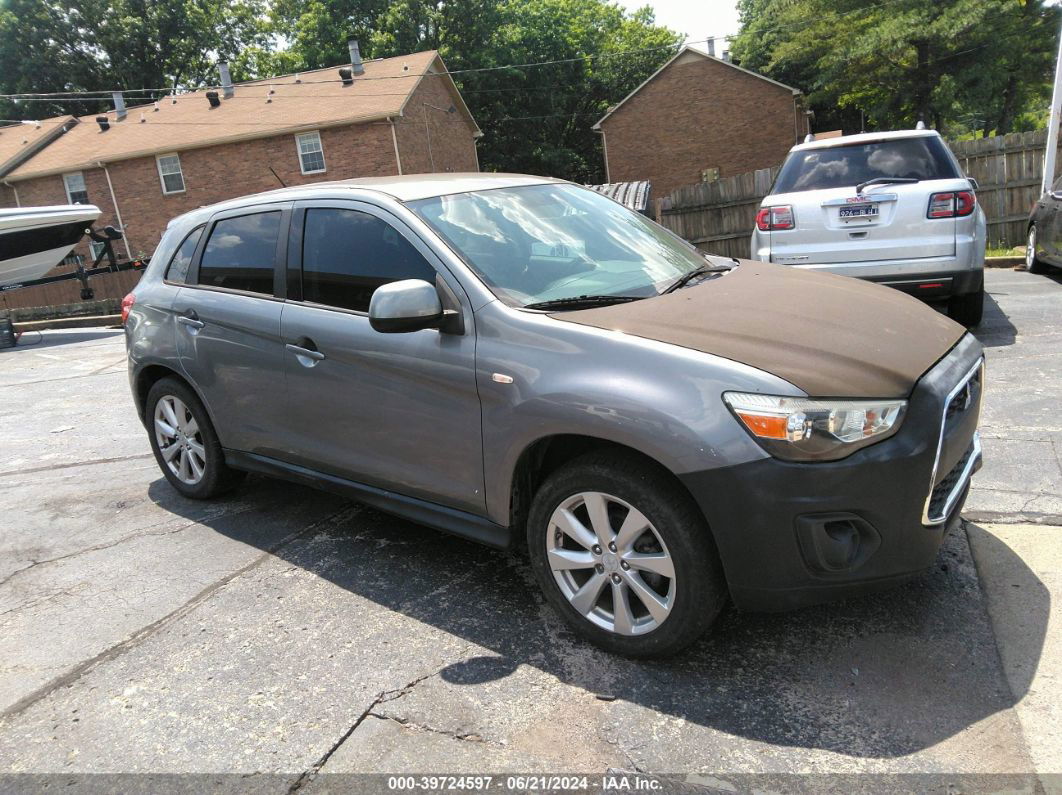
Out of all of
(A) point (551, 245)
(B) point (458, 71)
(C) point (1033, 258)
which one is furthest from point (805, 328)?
(B) point (458, 71)

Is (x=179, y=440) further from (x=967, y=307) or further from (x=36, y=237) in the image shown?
(x=36, y=237)

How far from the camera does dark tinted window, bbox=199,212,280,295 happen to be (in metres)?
4.14

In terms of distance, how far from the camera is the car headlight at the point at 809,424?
2.51 metres

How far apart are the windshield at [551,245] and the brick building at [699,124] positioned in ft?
109

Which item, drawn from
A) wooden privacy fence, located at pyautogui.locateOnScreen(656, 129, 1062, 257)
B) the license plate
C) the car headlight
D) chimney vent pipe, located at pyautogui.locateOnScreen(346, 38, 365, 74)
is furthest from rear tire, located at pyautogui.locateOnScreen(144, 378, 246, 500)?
chimney vent pipe, located at pyautogui.locateOnScreen(346, 38, 365, 74)

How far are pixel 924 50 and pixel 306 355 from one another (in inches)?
1360

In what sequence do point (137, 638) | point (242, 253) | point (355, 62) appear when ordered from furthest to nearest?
point (355, 62)
point (242, 253)
point (137, 638)

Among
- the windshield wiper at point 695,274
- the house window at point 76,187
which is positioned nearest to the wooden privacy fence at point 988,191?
the windshield wiper at point 695,274

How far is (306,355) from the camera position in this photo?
12.5ft

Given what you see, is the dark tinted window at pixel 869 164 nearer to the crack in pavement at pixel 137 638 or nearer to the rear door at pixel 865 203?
the rear door at pixel 865 203

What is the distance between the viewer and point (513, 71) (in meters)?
43.2

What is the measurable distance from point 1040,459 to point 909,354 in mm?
2114

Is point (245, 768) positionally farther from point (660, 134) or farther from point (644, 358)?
point (660, 134)

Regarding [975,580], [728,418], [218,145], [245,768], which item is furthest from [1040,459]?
[218,145]
